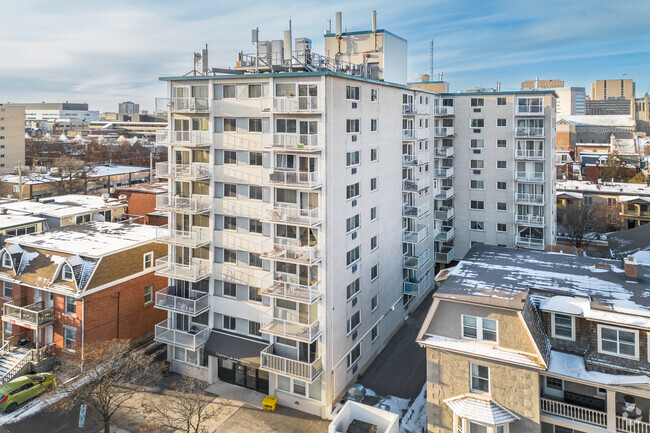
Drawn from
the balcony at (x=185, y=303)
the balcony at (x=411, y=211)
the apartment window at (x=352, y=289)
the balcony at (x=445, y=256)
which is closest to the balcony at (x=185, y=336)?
the balcony at (x=185, y=303)

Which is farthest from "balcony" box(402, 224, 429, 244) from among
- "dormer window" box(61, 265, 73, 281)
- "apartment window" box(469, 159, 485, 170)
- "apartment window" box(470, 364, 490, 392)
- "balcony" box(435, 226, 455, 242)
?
"dormer window" box(61, 265, 73, 281)

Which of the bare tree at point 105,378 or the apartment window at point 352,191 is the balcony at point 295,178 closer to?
the apartment window at point 352,191

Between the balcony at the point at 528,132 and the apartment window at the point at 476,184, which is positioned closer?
the balcony at the point at 528,132

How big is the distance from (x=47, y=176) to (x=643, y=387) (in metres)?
90.3

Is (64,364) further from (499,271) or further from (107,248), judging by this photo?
(499,271)

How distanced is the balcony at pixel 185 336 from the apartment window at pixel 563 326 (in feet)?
67.8

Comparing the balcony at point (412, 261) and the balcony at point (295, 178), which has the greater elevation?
the balcony at point (295, 178)

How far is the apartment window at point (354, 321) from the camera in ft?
96.2

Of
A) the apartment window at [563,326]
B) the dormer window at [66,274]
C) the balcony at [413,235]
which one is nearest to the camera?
the apartment window at [563,326]

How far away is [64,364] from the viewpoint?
30.7 metres

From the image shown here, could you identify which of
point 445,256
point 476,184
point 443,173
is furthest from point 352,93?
point 445,256

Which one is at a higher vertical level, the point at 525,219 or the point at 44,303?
the point at 525,219

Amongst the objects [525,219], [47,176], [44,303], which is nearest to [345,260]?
[44,303]

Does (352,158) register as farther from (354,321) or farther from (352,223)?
(354,321)
